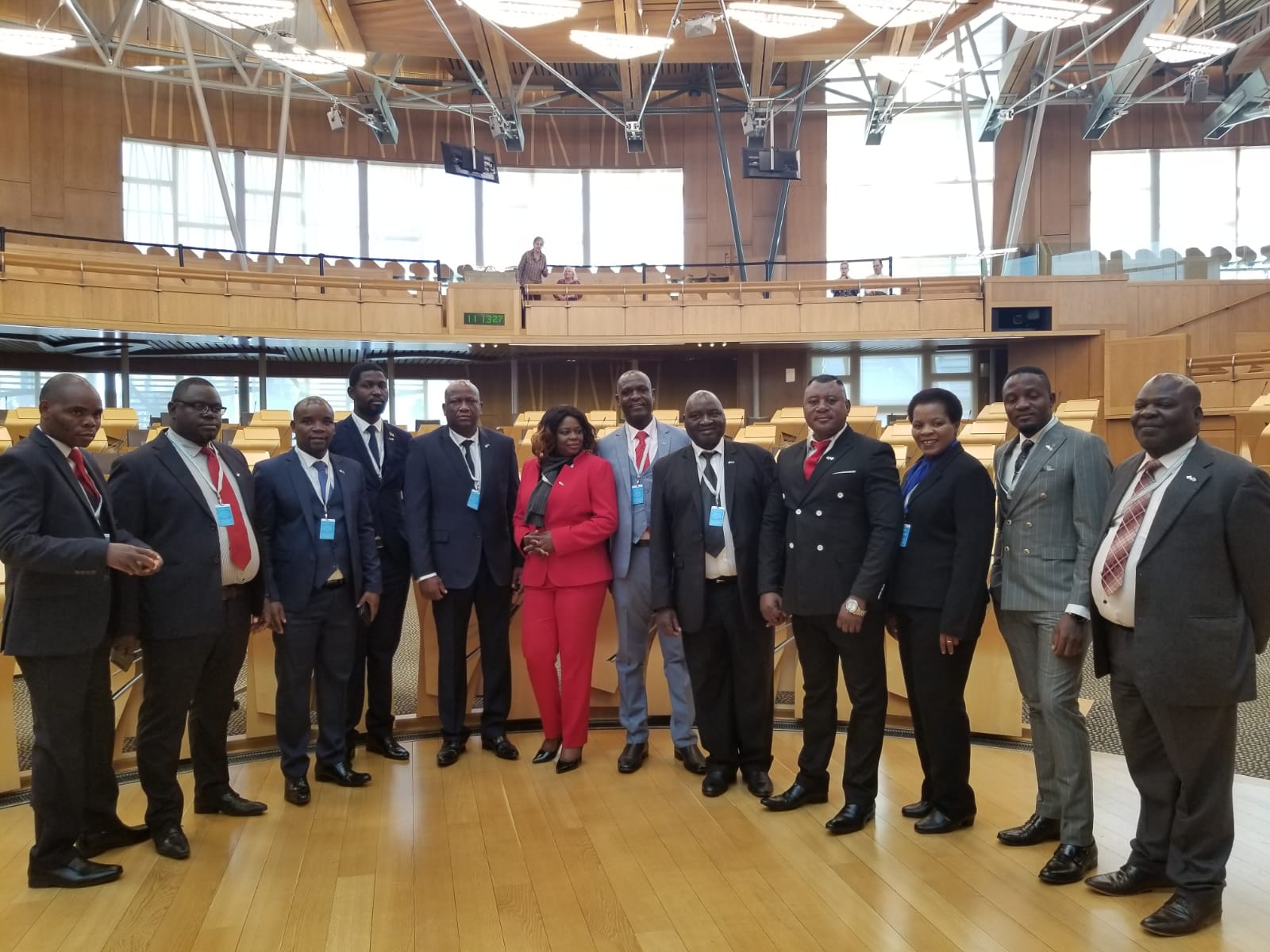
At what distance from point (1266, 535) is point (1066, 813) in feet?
2.99

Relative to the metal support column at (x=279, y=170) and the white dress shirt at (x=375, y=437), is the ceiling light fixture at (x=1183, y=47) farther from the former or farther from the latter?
the metal support column at (x=279, y=170)

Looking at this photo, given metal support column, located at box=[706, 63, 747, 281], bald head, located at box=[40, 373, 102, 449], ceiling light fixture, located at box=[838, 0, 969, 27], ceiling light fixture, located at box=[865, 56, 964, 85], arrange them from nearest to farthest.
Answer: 1. bald head, located at box=[40, 373, 102, 449]
2. ceiling light fixture, located at box=[838, 0, 969, 27]
3. ceiling light fixture, located at box=[865, 56, 964, 85]
4. metal support column, located at box=[706, 63, 747, 281]

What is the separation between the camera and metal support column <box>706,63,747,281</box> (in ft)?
45.5

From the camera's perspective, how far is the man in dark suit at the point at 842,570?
2.66m

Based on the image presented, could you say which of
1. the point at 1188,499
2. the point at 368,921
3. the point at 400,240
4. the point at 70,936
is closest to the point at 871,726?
the point at 1188,499

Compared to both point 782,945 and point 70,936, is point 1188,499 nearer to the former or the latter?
point 782,945

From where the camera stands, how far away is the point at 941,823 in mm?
2668

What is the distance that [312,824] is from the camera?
2.80 m

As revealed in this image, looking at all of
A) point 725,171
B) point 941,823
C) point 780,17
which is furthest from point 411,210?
point 941,823

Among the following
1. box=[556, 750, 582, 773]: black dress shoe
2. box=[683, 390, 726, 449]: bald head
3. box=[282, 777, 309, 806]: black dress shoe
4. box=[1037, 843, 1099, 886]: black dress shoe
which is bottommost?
box=[556, 750, 582, 773]: black dress shoe

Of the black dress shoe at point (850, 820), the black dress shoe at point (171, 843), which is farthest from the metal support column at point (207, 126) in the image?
the black dress shoe at point (850, 820)

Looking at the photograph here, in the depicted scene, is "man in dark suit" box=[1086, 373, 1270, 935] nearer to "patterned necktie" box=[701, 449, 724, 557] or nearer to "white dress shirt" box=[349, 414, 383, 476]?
Answer: "patterned necktie" box=[701, 449, 724, 557]

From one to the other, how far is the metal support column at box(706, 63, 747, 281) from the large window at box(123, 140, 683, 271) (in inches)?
48.7

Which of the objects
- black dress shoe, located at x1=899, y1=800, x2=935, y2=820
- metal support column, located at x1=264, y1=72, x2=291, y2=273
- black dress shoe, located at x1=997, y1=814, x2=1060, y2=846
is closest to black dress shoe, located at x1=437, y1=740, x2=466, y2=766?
black dress shoe, located at x1=899, y1=800, x2=935, y2=820
